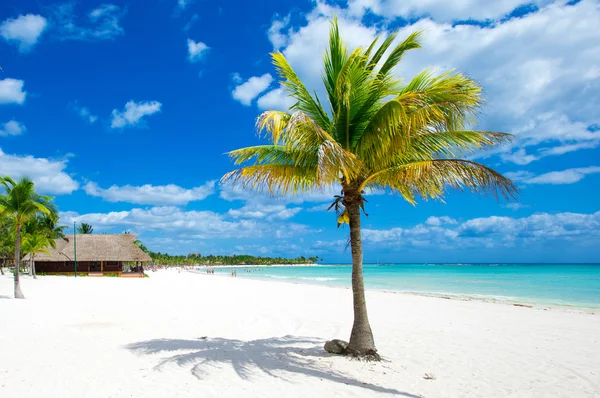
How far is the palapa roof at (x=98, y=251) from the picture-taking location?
116 feet

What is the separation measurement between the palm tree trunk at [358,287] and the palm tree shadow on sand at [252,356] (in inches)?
28.1

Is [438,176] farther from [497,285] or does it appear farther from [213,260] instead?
[213,260]

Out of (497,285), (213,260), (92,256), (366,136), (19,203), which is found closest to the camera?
(366,136)

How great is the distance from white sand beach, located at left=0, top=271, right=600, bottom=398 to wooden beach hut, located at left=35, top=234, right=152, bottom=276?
24247mm

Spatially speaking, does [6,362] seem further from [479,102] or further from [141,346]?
[479,102]

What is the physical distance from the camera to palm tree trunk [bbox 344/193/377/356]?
639 cm

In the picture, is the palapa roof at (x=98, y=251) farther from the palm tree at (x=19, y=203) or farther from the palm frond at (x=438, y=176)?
the palm frond at (x=438, y=176)

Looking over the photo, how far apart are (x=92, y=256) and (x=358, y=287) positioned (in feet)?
115

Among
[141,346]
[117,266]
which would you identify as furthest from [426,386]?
[117,266]

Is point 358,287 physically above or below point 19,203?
below

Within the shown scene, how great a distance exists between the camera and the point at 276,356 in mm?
6957

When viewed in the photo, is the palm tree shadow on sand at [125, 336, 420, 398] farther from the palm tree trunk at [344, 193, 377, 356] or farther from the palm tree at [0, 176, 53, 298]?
the palm tree at [0, 176, 53, 298]

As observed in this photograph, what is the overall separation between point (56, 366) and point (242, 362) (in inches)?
110

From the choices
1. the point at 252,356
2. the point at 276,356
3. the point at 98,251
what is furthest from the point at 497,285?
the point at 98,251
